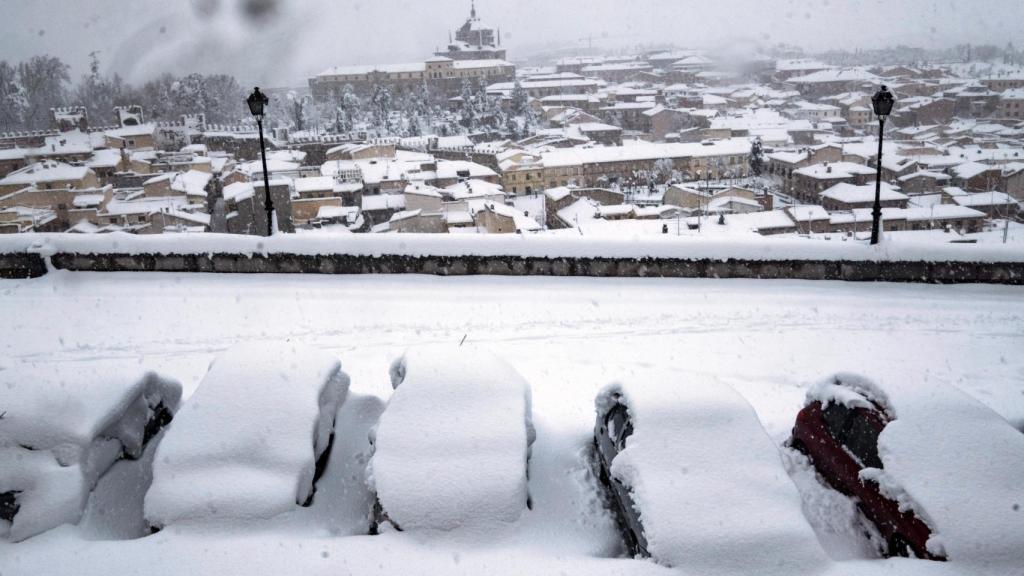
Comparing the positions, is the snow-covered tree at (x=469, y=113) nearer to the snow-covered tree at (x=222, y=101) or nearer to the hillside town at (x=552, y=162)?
the hillside town at (x=552, y=162)

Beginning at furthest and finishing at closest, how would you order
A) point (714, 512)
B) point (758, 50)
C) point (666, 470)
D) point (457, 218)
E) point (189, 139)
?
point (758, 50), point (189, 139), point (457, 218), point (666, 470), point (714, 512)

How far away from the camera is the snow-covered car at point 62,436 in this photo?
4.05 metres

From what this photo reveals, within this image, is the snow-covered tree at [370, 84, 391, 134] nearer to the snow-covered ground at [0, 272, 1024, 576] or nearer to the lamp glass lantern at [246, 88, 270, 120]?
the lamp glass lantern at [246, 88, 270, 120]

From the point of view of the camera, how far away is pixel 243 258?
34.8 ft

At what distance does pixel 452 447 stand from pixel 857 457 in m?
2.70

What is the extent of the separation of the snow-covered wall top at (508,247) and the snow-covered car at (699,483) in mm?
5478

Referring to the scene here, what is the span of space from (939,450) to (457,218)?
27.3m

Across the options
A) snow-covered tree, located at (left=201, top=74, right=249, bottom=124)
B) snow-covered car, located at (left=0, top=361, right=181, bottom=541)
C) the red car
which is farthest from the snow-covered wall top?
snow-covered tree, located at (left=201, top=74, right=249, bottom=124)

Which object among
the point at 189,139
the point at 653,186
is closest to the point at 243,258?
the point at 653,186

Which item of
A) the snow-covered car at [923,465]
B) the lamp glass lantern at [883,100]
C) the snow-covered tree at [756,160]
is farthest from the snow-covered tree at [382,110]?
the snow-covered car at [923,465]

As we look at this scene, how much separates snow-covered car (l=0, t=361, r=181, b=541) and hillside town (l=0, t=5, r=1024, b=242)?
6.52 meters

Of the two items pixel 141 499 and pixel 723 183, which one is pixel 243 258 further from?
pixel 723 183

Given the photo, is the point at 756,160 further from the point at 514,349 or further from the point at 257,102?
the point at 514,349

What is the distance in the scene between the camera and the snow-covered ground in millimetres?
3697
